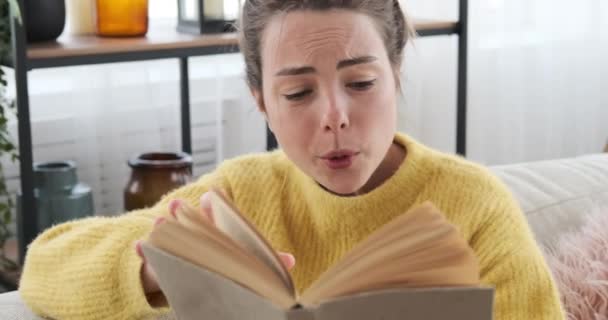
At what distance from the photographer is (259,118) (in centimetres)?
299

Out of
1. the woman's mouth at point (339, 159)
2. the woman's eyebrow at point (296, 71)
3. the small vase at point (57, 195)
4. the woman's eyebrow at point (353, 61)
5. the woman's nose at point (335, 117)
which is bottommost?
the small vase at point (57, 195)

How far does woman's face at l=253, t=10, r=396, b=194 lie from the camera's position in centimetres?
103

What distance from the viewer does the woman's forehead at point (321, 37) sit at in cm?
103

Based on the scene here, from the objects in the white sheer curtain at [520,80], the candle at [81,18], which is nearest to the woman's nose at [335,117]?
the candle at [81,18]

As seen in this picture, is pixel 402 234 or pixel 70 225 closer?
pixel 402 234

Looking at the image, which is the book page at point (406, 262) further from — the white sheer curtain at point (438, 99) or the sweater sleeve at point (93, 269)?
the white sheer curtain at point (438, 99)

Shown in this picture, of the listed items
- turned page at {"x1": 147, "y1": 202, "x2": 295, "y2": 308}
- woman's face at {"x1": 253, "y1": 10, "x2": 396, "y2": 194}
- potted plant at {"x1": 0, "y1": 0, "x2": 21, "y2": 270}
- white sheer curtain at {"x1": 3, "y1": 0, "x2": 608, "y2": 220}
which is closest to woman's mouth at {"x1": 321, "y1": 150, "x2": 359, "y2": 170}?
woman's face at {"x1": 253, "y1": 10, "x2": 396, "y2": 194}

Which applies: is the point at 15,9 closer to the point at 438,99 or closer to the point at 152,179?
the point at 152,179

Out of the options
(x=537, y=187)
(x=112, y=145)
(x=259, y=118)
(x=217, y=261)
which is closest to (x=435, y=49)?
(x=259, y=118)

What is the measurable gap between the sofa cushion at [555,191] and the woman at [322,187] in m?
0.42

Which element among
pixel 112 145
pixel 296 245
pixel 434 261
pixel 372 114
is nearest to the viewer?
pixel 434 261

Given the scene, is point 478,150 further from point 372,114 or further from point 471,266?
point 471,266

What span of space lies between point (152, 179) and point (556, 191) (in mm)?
1024

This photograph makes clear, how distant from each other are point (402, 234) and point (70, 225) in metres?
0.63
